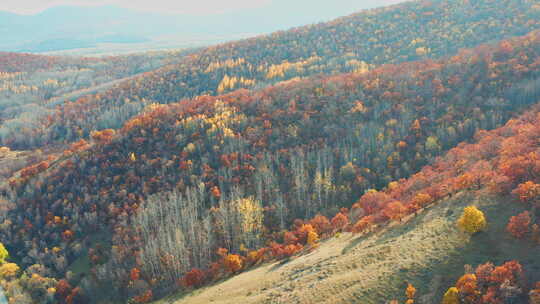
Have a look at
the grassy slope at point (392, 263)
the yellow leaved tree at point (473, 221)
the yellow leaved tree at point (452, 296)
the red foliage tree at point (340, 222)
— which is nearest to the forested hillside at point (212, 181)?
the red foliage tree at point (340, 222)

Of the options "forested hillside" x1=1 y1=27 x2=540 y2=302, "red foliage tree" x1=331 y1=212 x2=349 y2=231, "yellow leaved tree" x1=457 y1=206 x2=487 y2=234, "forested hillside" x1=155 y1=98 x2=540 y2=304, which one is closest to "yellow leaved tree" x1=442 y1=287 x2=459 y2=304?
"forested hillside" x1=155 y1=98 x2=540 y2=304

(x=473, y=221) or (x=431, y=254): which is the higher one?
(x=473, y=221)

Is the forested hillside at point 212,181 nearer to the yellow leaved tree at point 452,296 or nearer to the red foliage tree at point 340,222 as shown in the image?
the red foliage tree at point 340,222

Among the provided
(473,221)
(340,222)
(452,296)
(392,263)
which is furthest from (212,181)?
(452,296)

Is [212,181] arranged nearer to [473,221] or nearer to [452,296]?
[473,221]

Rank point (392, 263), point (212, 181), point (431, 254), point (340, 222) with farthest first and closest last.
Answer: point (212, 181)
point (340, 222)
point (392, 263)
point (431, 254)

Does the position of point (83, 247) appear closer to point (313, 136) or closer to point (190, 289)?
point (190, 289)

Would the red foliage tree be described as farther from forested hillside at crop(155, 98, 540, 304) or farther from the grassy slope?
the grassy slope
